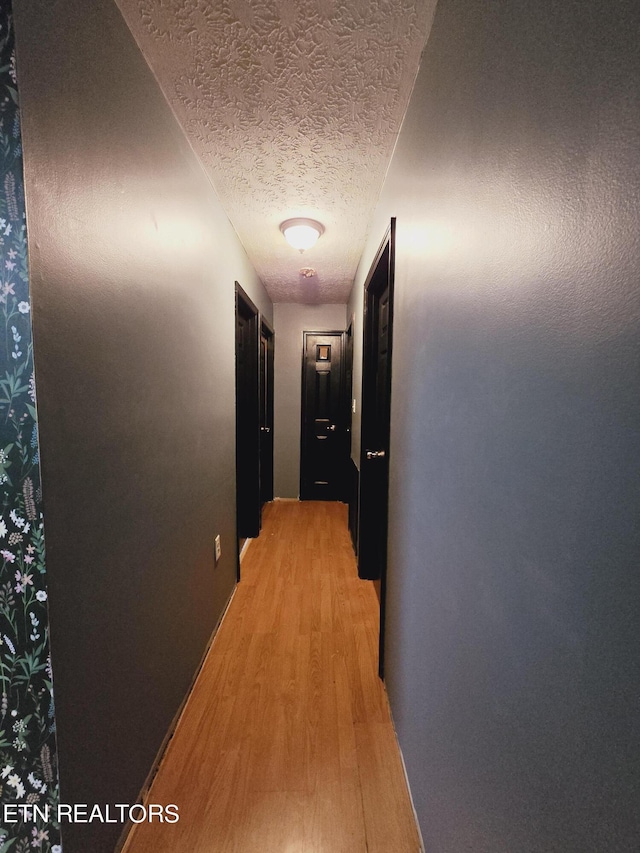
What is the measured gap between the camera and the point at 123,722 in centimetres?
94

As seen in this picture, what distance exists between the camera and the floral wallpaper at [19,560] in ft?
2.08

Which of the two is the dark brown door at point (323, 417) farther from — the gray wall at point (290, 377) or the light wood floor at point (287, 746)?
the light wood floor at point (287, 746)

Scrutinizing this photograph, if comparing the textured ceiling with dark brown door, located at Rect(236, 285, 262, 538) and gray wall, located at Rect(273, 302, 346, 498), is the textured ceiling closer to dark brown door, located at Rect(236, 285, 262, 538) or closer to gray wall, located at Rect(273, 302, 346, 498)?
dark brown door, located at Rect(236, 285, 262, 538)

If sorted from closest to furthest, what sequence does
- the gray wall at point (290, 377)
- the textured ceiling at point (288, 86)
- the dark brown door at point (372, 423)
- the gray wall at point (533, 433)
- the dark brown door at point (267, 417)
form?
1. the gray wall at point (533, 433)
2. the textured ceiling at point (288, 86)
3. the dark brown door at point (372, 423)
4. the dark brown door at point (267, 417)
5. the gray wall at point (290, 377)

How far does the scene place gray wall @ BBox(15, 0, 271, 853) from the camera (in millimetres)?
699

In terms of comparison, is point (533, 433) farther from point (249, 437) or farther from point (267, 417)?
point (267, 417)

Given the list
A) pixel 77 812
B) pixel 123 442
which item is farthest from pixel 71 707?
pixel 123 442

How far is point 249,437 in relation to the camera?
282 centimetres

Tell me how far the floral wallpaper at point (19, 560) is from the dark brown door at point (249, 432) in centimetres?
194

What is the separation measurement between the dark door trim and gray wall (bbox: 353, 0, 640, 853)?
2019mm

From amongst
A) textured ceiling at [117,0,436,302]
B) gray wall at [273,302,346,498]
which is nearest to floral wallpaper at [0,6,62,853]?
textured ceiling at [117,0,436,302]

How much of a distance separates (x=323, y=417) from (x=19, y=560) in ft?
11.4

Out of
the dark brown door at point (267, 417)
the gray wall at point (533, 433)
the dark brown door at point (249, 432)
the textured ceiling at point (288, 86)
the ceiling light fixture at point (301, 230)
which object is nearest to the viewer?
the gray wall at point (533, 433)

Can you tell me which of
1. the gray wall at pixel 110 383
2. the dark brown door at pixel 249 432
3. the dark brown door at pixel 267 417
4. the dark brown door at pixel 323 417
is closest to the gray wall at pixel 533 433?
the gray wall at pixel 110 383
